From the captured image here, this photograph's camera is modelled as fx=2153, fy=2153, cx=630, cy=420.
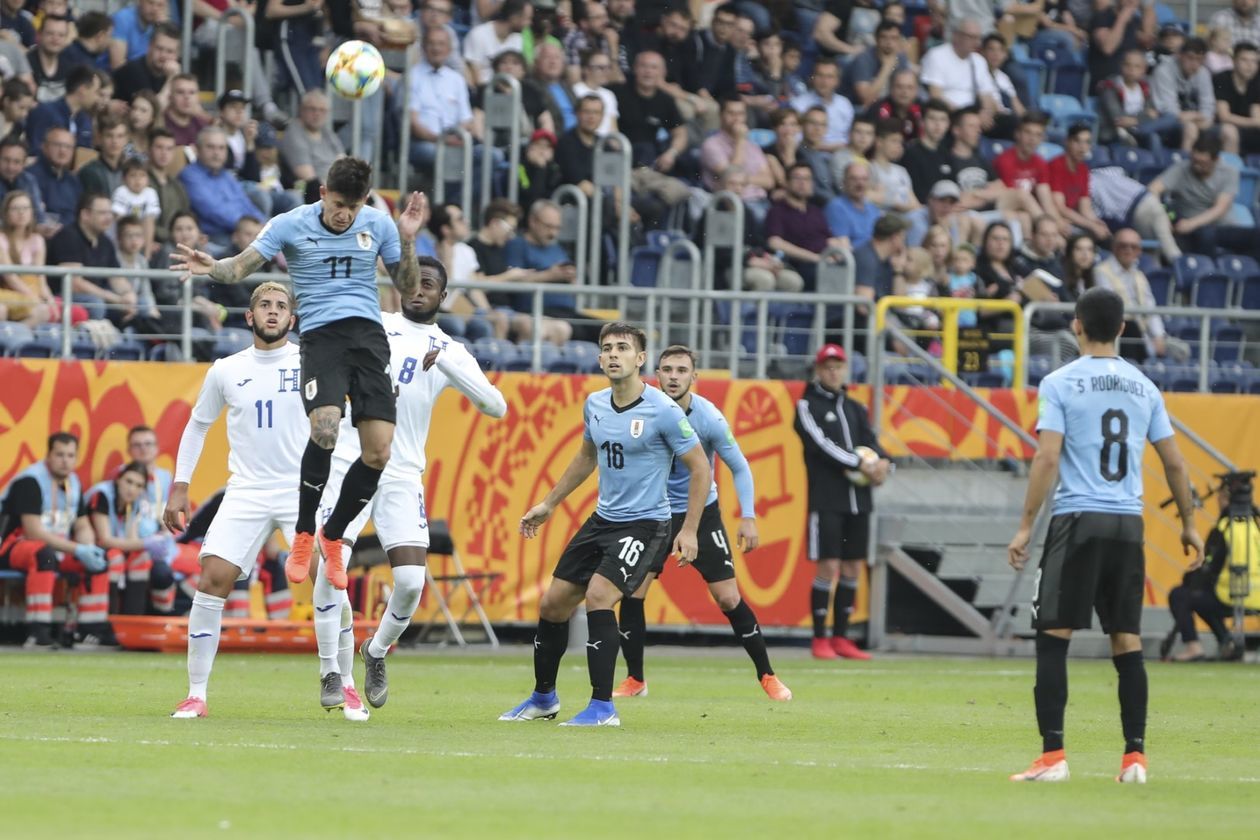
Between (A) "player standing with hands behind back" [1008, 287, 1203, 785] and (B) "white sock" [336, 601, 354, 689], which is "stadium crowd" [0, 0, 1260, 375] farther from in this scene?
(A) "player standing with hands behind back" [1008, 287, 1203, 785]

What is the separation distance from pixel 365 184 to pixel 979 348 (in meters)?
11.7

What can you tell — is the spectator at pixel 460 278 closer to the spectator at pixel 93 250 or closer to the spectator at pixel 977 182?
the spectator at pixel 93 250

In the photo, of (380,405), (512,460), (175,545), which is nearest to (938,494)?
(512,460)

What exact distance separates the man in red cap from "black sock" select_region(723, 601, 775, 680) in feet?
16.5

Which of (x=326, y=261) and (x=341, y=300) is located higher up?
(x=326, y=261)

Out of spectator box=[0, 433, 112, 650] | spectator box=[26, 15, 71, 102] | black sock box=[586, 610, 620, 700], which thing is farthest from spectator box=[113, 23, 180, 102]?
black sock box=[586, 610, 620, 700]

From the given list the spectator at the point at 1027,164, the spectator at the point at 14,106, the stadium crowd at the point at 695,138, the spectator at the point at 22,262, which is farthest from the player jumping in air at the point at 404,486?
the spectator at the point at 1027,164

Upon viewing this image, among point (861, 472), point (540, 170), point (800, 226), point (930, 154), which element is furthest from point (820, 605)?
point (930, 154)

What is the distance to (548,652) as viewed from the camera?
469 inches

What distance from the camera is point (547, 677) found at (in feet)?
39.1

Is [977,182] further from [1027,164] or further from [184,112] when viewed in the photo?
[184,112]

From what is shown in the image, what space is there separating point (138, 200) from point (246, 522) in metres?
8.66

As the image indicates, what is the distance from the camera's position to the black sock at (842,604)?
1970 cm

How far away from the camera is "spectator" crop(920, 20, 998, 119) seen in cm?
2700
